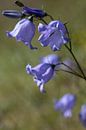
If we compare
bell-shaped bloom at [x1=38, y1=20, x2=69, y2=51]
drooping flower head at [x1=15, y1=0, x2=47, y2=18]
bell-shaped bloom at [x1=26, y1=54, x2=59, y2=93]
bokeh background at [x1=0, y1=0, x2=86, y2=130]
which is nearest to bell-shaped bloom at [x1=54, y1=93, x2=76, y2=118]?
bokeh background at [x1=0, y1=0, x2=86, y2=130]

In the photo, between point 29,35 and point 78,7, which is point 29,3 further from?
point 29,35

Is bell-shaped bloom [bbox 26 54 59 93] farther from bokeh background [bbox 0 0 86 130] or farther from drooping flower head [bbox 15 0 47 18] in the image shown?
bokeh background [bbox 0 0 86 130]

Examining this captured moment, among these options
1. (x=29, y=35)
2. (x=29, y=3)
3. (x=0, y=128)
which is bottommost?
(x=29, y=3)

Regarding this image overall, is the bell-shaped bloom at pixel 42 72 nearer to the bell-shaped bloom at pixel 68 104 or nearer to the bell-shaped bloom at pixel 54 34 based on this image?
the bell-shaped bloom at pixel 54 34

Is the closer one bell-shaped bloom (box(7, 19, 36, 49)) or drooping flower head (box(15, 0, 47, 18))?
drooping flower head (box(15, 0, 47, 18))

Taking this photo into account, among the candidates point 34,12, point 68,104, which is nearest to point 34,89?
point 68,104

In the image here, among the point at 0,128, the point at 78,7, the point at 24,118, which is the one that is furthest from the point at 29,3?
the point at 0,128

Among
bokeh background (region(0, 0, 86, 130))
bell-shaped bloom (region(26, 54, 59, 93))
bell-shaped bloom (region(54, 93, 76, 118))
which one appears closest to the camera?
bell-shaped bloom (region(26, 54, 59, 93))
